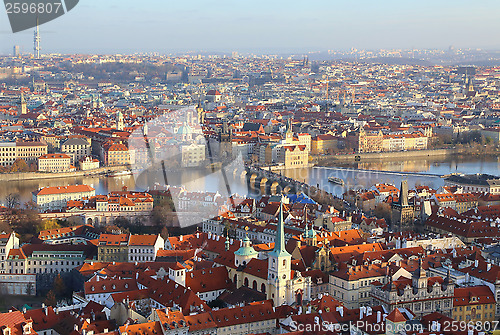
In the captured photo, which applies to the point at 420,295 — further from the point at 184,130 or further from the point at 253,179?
the point at 184,130

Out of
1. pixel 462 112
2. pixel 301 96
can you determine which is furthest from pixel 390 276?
pixel 301 96

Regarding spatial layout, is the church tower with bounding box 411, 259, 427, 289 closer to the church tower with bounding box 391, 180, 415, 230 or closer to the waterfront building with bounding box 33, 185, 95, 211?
the church tower with bounding box 391, 180, 415, 230

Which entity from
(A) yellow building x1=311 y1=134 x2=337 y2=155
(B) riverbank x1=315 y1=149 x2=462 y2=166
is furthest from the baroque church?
(A) yellow building x1=311 y1=134 x2=337 y2=155

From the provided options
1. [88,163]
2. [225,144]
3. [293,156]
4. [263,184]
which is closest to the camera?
[263,184]

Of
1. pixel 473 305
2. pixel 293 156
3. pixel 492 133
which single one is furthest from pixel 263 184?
pixel 492 133

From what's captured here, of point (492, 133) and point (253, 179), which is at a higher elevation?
point (253, 179)

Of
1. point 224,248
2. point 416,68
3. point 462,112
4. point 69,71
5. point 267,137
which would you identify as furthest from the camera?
point 416,68

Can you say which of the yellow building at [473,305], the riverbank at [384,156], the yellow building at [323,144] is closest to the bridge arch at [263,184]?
the riverbank at [384,156]

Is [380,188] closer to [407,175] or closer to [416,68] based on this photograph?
[407,175]
